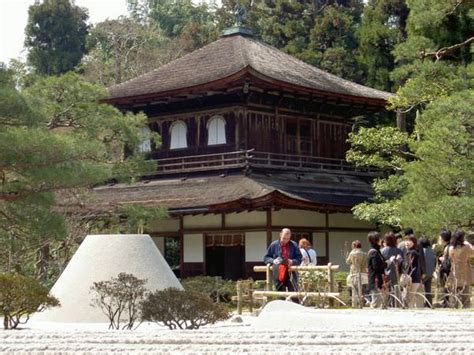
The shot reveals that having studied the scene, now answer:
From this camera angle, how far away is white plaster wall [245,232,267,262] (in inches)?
1141

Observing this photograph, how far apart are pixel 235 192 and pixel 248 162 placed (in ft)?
6.09

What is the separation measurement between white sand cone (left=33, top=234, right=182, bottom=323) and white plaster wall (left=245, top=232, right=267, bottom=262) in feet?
41.7

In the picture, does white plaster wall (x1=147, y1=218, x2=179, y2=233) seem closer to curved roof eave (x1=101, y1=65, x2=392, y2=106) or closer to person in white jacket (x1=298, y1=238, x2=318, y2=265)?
curved roof eave (x1=101, y1=65, x2=392, y2=106)

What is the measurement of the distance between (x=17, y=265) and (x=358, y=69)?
23481 mm

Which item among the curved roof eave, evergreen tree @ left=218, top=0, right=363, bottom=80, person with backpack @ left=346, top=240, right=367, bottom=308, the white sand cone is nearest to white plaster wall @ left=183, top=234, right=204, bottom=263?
the curved roof eave

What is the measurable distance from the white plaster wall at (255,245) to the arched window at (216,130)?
3.58 metres

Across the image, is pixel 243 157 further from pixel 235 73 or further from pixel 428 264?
pixel 428 264

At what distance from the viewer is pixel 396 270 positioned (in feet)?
53.7

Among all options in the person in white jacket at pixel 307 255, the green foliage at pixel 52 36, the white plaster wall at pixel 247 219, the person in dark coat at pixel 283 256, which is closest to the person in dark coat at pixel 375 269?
the person in dark coat at pixel 283 256

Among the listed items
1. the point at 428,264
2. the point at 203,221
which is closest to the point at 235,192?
the point at 203,221

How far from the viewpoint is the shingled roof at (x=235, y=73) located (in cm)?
3033

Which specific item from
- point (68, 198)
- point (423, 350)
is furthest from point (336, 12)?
point (423, 350)

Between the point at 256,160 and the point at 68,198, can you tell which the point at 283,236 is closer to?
the point at 68,198

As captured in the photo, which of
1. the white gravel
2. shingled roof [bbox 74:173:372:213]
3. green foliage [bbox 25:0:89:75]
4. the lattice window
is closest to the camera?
the white gravel
